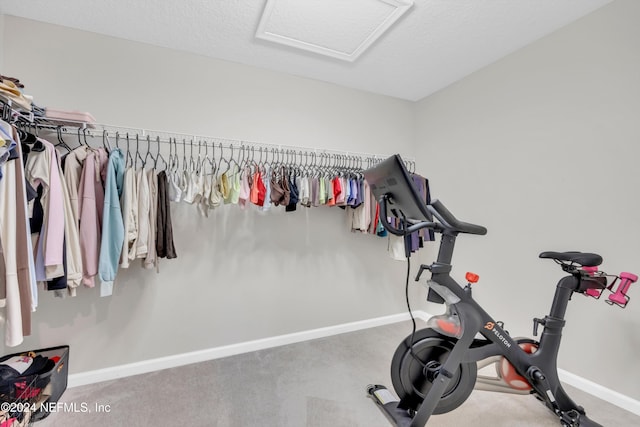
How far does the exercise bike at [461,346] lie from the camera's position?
142cm

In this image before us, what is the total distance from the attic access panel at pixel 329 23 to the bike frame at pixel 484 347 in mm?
1395

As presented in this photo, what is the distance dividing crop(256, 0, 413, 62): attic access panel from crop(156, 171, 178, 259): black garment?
4.53 ft

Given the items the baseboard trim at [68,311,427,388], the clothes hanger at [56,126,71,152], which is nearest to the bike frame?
the baseboard trim at [68,311,427,388]

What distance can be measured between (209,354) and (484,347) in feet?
7.03

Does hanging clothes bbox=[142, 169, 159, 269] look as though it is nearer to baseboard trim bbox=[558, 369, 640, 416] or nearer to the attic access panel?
the attic access panel

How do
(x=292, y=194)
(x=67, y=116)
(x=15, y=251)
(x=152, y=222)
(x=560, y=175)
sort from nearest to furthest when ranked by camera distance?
1. (x=15, y=251)
2. (x=67, y=116)
3. (x=152, y=222)
4. (x=560, y=175)
5. (x=292, y=194)

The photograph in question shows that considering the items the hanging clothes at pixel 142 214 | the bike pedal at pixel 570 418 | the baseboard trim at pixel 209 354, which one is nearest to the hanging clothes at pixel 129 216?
the hanging clothes at pixel 142 214

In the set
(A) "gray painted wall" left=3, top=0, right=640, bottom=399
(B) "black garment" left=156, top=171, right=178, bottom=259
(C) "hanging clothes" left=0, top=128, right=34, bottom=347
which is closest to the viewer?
(C) "hanging clothes" left=0, top=128, right=34, bottom=347

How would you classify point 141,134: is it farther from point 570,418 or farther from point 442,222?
point 570,418

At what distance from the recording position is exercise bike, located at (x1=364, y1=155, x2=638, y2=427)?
4.65 ft

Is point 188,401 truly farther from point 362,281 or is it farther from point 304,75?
point 304,75

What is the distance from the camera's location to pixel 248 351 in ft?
8.00

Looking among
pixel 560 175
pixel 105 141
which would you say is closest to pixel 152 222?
pixel 105 141

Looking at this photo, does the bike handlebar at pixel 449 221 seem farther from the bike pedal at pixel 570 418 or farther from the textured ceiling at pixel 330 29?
the textured ceiling at pixel 330 29
